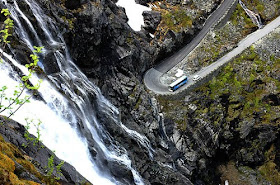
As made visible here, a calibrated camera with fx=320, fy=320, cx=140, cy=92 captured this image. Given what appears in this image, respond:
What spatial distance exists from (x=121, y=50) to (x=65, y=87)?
20.9 metres

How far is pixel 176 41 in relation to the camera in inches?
2704

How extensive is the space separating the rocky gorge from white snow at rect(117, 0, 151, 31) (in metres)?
1.65

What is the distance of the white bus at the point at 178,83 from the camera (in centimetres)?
6136

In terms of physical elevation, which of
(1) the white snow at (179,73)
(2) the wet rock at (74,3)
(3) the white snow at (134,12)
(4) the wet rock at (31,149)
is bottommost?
(4) the wet rock at (31,149)

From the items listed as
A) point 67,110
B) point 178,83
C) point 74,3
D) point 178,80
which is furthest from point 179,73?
point 67,110

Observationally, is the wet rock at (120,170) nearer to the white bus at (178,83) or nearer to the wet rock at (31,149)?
the wet rock at (31,149)

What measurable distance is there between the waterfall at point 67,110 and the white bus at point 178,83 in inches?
622

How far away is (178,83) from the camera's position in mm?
61938

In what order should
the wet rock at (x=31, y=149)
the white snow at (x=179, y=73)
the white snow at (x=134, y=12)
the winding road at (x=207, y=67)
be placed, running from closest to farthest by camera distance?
1. the wet rock at (x=31, y=149)
2. the winding road at (x=207, y=67)
3. the white snow at (x=179, y=73)
4. the white snow at (x=134, y=12)

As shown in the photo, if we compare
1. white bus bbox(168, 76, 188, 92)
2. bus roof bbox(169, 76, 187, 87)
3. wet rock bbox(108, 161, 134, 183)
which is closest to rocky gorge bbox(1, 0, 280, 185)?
white bus bbox(168, 76, 188, 92)

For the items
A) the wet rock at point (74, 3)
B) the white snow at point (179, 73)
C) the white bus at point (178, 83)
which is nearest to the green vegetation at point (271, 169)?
the white bus at point (178, 83)

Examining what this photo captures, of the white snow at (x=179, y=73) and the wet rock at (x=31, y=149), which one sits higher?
the white snow at (x=179, y=73)

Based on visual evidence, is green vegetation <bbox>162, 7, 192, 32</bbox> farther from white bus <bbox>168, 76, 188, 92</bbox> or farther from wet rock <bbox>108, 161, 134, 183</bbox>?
wet rock <bbox>108, 161, 134, 183</bbox>

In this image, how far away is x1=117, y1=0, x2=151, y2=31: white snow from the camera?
68.4 m
